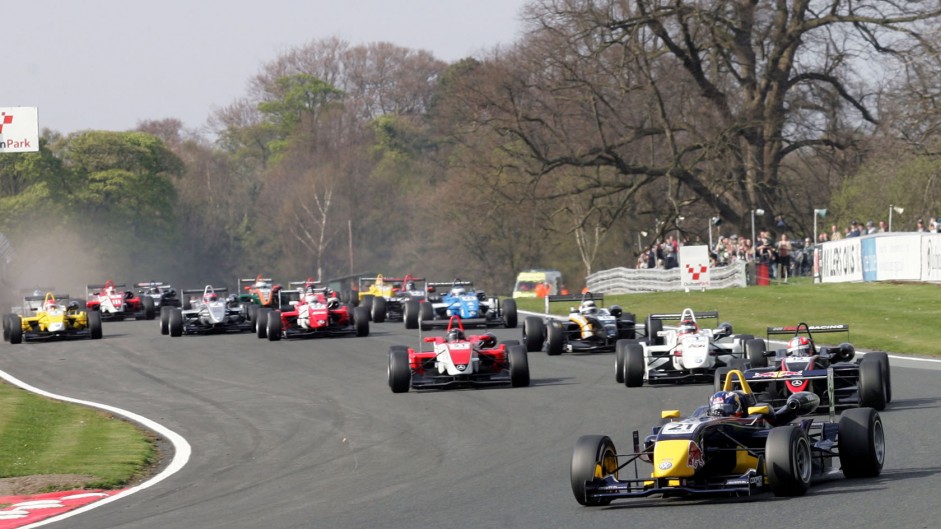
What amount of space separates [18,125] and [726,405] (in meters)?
53.5

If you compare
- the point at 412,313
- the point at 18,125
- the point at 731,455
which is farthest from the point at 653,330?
the point at 18,125

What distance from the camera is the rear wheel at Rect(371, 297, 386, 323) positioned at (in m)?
43.1

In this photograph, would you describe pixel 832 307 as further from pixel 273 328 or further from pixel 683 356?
pixel 683 356

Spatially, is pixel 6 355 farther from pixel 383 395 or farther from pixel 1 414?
pixel 383 395

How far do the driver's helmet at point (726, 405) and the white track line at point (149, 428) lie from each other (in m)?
6.46

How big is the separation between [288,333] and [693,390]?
16.6m

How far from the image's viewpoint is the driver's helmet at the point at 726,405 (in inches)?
513

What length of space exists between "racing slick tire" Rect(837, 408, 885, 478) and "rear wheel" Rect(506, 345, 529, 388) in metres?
11.1

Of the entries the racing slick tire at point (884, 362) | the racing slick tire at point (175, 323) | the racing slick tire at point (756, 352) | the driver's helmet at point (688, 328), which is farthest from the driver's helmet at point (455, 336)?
the racing slick tire at point (175, 323)

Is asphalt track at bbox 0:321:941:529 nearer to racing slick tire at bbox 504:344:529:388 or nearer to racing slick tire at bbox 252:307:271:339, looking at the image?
racing slick tire at bbox 504:344:529:388

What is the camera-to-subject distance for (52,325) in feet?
130

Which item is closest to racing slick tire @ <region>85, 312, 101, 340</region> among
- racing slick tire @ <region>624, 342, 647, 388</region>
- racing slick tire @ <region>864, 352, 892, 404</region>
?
racing slick tire @ <region>624, 342, 647, 388</region>

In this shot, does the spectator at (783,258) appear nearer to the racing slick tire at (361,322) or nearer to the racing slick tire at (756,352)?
the racing slick tire at (361,322)

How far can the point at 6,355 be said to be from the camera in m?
36.2
